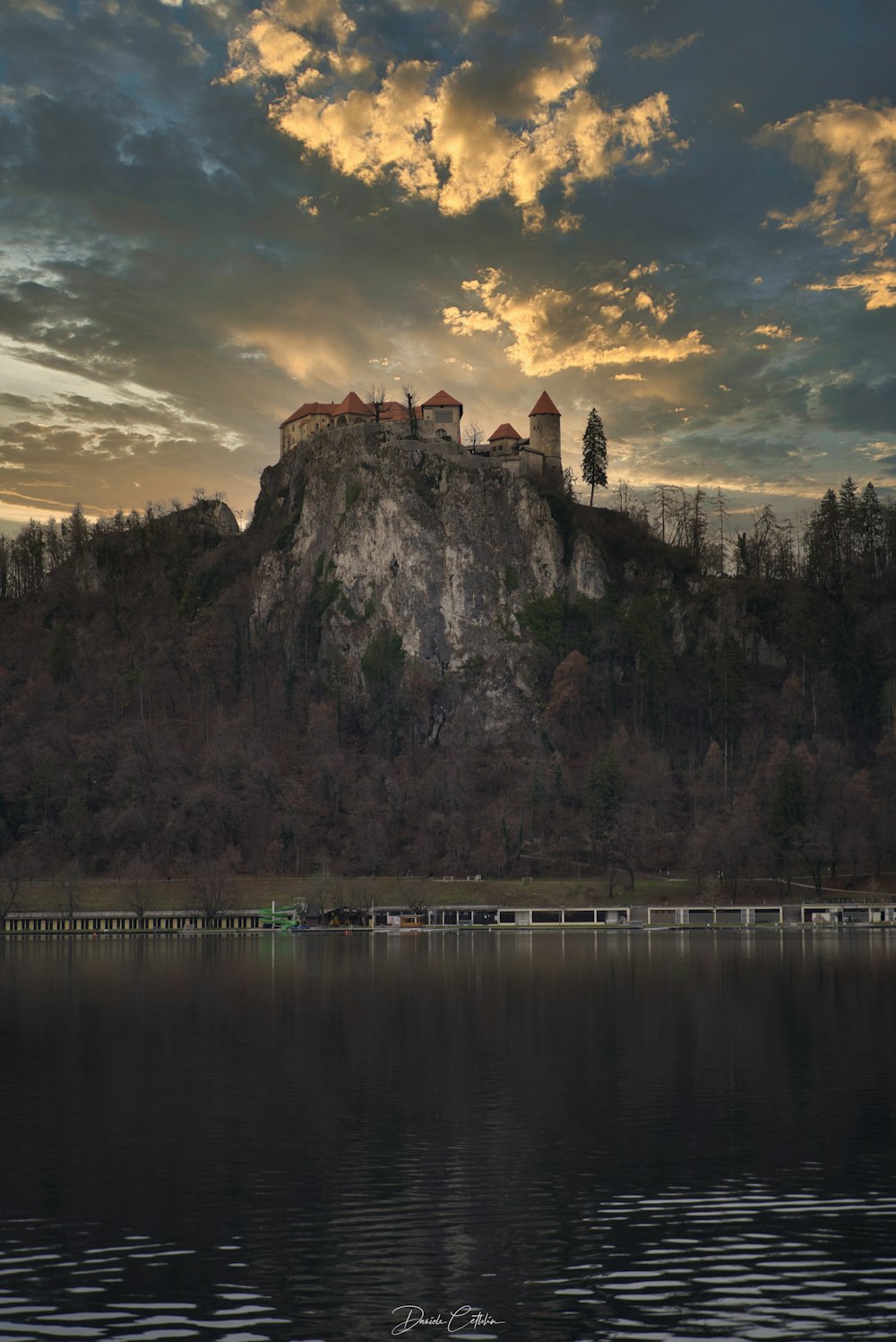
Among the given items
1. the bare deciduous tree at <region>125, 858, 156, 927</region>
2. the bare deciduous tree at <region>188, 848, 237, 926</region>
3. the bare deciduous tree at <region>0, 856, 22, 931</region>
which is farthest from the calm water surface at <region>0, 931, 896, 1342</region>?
the bare deciduous tree at <region>0, 856, 22, 931</region>

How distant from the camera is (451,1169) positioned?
33.1 metres

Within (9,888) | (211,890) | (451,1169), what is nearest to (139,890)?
(211,890)

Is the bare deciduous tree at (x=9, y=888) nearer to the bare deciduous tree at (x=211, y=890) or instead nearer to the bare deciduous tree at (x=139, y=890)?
the bare deciduous tree at (x=139, y=890)

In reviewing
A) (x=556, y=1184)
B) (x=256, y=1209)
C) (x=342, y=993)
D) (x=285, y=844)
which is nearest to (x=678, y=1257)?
(x=556, y=1184)

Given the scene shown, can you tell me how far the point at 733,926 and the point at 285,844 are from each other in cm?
6578

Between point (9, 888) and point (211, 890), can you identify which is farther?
point (9, 888)

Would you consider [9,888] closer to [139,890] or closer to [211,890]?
[139,890]

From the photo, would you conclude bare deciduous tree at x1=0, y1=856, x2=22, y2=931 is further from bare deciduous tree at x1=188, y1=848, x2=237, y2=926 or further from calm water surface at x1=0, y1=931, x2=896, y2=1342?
calm water surface at x1=0, y1=931, x2=896, y2=1342

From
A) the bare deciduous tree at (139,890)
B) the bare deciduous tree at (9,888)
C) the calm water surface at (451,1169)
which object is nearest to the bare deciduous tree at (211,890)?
the bare deciduous tree at (139,890)

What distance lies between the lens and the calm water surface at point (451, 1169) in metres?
22.8

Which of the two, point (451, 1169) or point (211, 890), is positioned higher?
point (211, 890)

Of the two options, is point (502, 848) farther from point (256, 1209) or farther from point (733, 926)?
point (256, 1209)

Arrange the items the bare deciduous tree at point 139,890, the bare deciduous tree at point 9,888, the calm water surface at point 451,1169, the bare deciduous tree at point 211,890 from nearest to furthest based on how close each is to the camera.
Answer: the calm water surface at point 451,1169 → the bare deciduous tree at point 9,888 → the bare deciduous tree at point 139,890 → the bare deciduous tree at point 211,890

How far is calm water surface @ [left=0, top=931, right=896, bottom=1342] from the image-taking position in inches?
896
